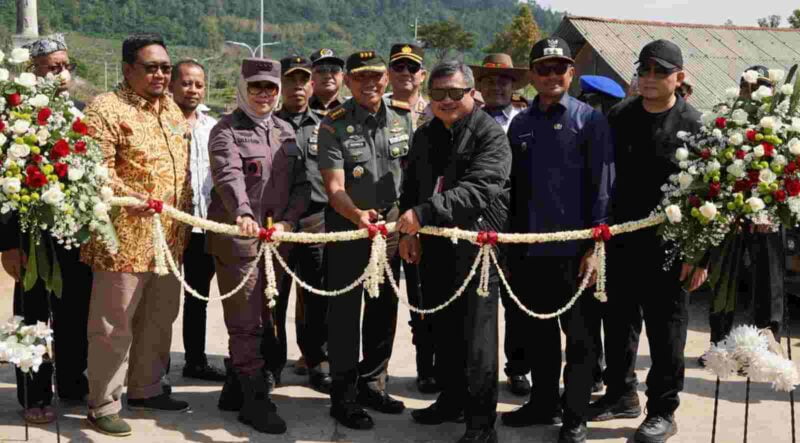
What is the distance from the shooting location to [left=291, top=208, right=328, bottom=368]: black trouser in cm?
597

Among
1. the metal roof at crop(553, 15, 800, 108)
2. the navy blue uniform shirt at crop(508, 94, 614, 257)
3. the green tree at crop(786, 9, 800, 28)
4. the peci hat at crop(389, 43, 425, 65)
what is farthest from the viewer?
the green tree at crop(786, 9, 800, 28)

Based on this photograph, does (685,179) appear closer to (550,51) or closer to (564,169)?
(564,169)

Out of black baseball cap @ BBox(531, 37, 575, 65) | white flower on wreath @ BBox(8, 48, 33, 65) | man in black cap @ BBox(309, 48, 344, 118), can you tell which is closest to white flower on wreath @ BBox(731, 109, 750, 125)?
black baseball cap @ BBox(531, 37, 575, 65)

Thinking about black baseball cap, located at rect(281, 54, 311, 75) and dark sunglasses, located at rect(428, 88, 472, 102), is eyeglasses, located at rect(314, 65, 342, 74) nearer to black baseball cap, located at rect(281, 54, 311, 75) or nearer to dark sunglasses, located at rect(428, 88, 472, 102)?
black baseball cap, located at rect(281, 54, 311, 75)

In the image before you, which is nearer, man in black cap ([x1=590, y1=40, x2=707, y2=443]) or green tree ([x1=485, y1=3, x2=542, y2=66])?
man in black cap ([x1=590, y1=40, x2=707, y2=443])

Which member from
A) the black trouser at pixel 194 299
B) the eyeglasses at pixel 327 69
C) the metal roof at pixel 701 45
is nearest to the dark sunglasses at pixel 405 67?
the eyeglasses at pixel 327 69

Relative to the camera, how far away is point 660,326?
16.5ft

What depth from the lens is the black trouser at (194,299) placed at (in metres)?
6.21

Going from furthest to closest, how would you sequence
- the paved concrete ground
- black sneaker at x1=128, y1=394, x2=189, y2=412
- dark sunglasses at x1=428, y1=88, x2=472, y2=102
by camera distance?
black sneaker at x1=128, y1=394, x2=189, y2=412
the paved concrete ground
dark sunglasses at x1=428, y1=88, x2=472, y2=102

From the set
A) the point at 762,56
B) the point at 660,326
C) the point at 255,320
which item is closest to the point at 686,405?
the point at 660,326

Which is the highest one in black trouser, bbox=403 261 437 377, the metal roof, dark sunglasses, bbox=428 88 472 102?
the metal roof

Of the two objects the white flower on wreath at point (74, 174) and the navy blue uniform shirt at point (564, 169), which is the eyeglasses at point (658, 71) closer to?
the navy blue uniform shirt at point (564, 169)

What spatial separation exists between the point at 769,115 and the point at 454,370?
94.2 inches

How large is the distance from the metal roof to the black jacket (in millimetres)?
13948
